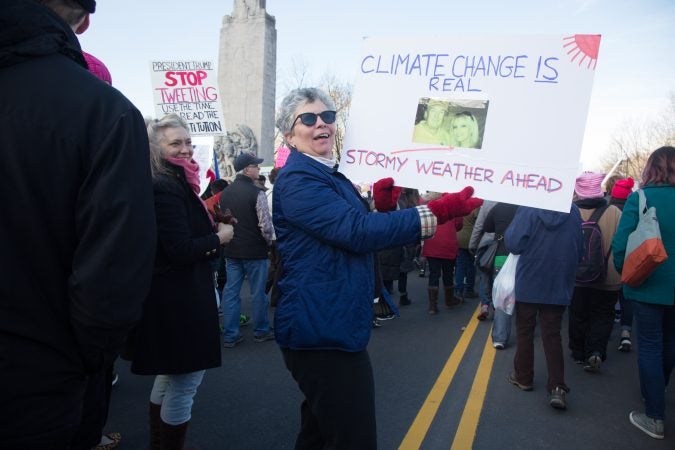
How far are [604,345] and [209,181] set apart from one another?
17.5 feet

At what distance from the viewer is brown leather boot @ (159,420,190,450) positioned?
8.58ft

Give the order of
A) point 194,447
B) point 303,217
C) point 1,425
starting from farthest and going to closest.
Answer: point 194,447, point 303,217, point 1,425

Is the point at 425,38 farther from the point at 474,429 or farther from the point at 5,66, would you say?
the point at 474,429

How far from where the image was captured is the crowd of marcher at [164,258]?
47.1 inches

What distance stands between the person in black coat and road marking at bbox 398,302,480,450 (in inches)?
60.5

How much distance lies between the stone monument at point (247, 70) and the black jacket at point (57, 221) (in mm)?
16160

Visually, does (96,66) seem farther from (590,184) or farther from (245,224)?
(590,184)

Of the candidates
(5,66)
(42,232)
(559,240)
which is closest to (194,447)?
(42,232)

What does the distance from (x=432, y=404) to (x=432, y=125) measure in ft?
8.37

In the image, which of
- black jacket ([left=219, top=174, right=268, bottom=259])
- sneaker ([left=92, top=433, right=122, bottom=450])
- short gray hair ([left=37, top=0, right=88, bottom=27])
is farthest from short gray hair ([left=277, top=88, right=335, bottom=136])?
black jacket ([left=219, top=174, right=268, bottom=259])

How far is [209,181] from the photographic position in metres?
6.76

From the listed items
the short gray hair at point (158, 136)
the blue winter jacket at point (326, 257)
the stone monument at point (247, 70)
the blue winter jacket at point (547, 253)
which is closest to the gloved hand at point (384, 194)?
the blue winter jacket at point (326, 257)

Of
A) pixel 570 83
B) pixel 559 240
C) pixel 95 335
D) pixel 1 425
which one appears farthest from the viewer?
pixel 559 240

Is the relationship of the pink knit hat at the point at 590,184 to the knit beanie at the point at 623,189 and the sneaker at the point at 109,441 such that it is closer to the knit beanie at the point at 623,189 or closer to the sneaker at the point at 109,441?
the knit beanie at the point at 623,189
